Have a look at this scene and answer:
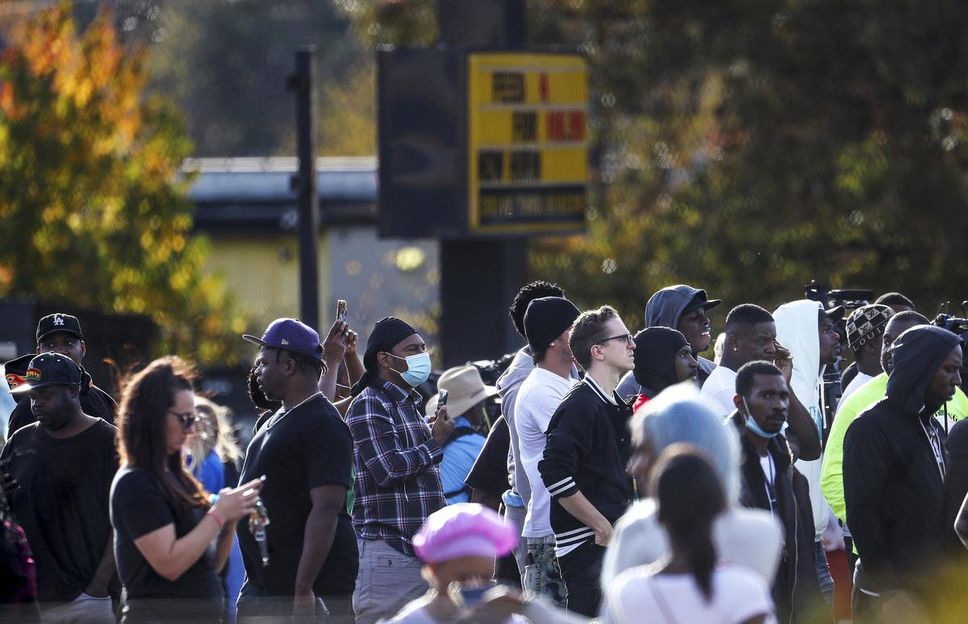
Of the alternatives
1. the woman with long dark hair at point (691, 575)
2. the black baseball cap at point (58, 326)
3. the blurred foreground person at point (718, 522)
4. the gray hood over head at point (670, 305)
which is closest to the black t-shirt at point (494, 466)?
the gray hood over head at point (670, 305)

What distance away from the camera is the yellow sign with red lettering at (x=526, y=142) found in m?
14.3

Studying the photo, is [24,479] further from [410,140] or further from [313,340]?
[410,140]

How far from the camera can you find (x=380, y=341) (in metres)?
8.23

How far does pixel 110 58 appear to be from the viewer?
22000mm

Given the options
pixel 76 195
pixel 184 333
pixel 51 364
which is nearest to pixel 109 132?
pixel 76 195

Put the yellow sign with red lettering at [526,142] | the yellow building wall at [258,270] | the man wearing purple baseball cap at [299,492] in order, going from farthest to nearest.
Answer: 1. the yellow building wall at [258,270]
2. the yellow sign with red lettering at [526,142]
3. the man wearing purple baseball cap at [299,492]

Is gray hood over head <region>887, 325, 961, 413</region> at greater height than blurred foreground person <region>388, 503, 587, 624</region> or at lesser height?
greater

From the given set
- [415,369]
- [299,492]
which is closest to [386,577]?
[299,492]

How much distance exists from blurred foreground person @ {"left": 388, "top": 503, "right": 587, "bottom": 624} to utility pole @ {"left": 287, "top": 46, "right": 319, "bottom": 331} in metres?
9.81

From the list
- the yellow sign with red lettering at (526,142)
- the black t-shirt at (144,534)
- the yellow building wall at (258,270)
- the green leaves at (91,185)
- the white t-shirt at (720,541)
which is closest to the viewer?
the white t-shirt at (720,541)

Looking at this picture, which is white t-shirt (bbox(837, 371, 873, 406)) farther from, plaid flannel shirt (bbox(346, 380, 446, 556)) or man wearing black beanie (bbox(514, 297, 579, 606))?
plaid flannel shirt (bbox(346, 380, 446, 556))

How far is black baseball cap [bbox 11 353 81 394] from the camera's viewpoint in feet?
25.1

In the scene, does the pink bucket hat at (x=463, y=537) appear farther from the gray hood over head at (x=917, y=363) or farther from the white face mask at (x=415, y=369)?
the white face mask at (x=415, y=369)

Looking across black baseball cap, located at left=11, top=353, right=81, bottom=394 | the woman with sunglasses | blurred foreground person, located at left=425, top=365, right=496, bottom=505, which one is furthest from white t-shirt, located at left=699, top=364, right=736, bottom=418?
black baseball cap, located at left=11, top=353, right=81, bottom=394
